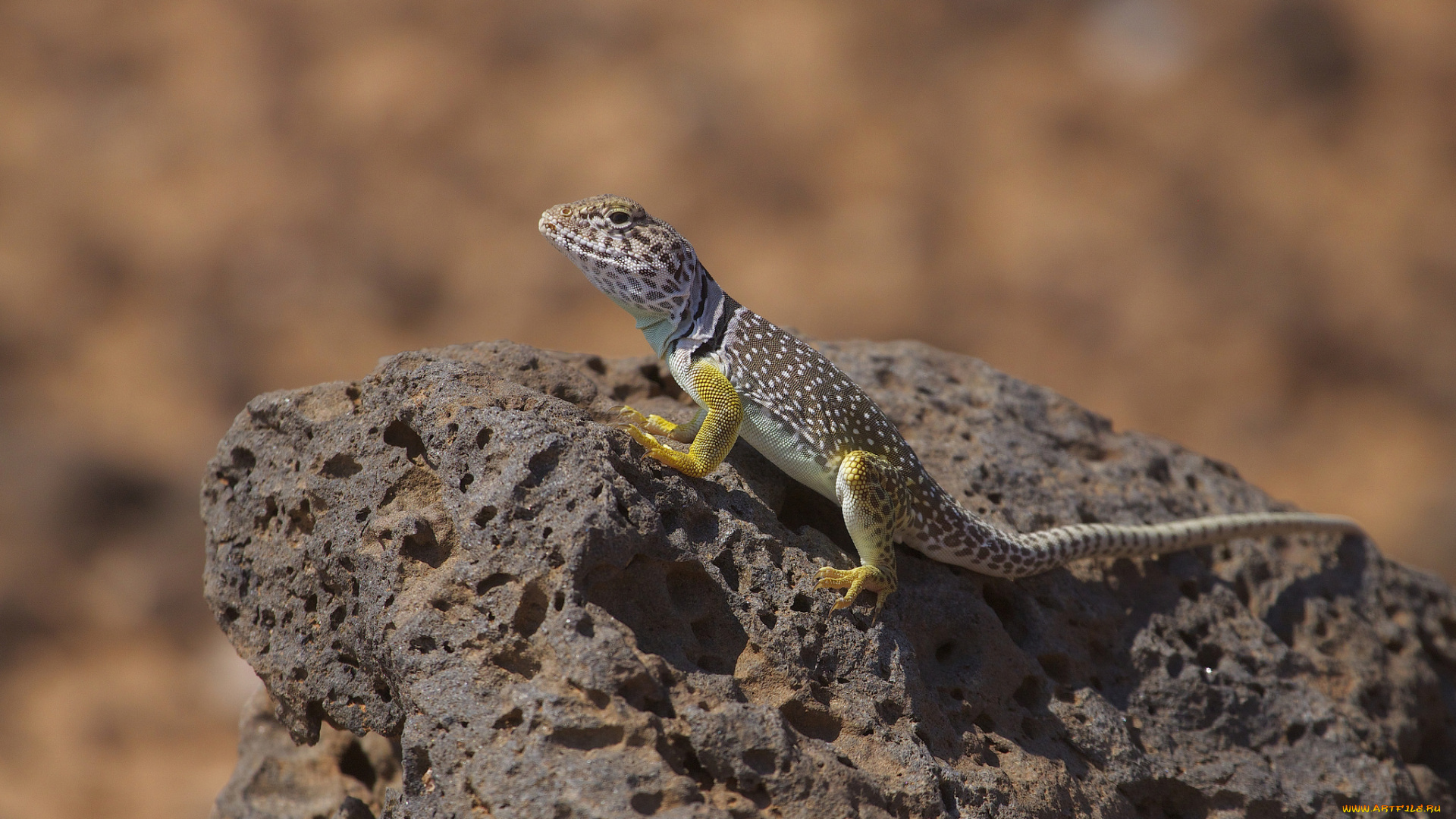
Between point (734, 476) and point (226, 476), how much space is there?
107 inches

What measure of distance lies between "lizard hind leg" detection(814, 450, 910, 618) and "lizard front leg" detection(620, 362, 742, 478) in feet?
2.06

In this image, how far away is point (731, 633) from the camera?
4402 mm

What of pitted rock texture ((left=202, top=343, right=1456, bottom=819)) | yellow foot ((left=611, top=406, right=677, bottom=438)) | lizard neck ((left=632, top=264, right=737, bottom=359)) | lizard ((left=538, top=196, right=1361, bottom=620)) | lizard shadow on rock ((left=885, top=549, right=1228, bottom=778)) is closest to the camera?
pitted rock texture ((left=202, top=343, right=1456, bottom=819))

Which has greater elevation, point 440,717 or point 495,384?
point 495,384

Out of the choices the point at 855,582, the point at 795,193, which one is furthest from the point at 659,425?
the point at 795,193

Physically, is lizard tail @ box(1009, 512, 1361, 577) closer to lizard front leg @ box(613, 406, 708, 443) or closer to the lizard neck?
lizard front leg @ box(613, 406, 708, 443)

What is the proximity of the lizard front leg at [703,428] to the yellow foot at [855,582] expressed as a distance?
75cm

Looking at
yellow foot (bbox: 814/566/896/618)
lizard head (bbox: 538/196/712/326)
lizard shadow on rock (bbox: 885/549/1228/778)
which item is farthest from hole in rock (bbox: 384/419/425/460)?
lizard shadow on rock (bbox: 885/549/1228/778)

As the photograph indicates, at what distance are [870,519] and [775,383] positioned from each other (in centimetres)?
88

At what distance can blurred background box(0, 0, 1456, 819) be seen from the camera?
56.3ft

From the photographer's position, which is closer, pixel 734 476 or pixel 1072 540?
pixel 734 476

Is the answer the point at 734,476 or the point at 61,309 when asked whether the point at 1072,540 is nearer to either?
the point at 734,476

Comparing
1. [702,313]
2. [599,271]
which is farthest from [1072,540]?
[599,271]

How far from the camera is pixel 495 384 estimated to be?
4.73 metres
